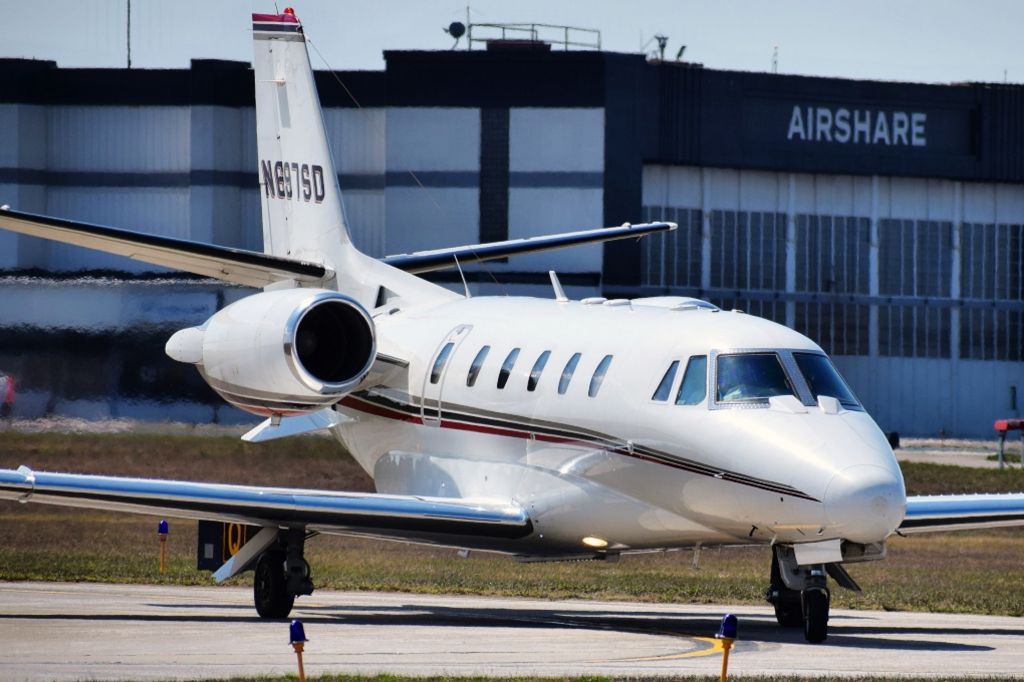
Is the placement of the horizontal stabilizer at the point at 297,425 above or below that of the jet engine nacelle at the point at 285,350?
below

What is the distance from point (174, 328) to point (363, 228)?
14711 mm

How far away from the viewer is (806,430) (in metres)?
16.2

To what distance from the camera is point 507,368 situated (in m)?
20.0

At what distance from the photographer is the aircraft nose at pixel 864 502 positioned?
50.8 feet

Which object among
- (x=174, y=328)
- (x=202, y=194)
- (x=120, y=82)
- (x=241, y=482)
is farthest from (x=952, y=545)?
(x=120, y=82)

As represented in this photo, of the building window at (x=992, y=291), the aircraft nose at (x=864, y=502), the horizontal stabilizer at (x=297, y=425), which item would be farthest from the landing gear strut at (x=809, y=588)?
the building window at (x=992, y=291)

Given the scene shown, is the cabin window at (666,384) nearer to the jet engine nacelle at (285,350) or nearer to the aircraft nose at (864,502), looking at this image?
the aircraft nose at (864,502)

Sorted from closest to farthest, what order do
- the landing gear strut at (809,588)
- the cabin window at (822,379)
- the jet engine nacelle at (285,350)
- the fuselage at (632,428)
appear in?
the fuselage at (632,428), the landing gear strut at (809,588), the cabin window at (822,379), the jet engine nacelle at (285,350)

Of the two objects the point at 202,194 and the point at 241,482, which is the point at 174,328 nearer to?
the point at 241,482

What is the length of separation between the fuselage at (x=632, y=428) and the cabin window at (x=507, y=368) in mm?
19

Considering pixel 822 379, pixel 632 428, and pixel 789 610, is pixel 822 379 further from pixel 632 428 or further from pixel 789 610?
pixel 789 610

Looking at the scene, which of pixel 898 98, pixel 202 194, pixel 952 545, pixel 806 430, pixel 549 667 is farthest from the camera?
pixel 898 98

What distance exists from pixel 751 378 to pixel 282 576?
5482 millimetres

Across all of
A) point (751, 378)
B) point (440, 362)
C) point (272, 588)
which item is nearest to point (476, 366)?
point (440, 362)
